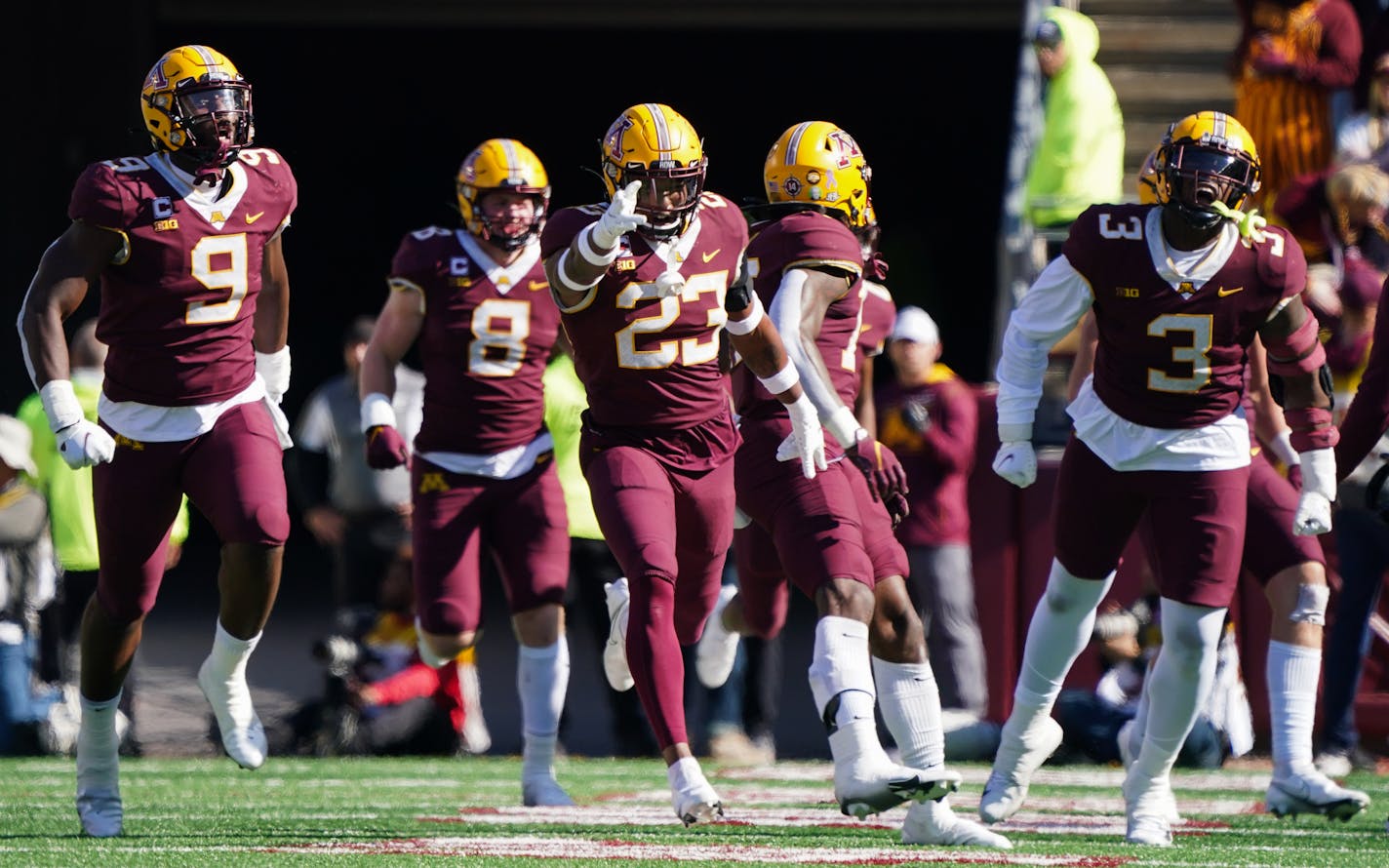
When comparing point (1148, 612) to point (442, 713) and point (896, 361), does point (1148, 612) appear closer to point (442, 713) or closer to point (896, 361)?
point (896, 361)

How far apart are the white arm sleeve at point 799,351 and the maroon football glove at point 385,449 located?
1728mm

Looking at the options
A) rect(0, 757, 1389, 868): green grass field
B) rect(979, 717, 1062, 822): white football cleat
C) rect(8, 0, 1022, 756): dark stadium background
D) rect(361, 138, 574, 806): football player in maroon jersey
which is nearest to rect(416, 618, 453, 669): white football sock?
rect(361, 138, 574, 806): football player in maroon jersey

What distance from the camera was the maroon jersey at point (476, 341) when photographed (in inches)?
285

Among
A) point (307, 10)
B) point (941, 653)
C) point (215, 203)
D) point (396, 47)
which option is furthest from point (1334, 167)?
point (396, 47)

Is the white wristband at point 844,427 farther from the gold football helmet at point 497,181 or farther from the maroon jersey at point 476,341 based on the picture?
the gold football helmet at point 497,181

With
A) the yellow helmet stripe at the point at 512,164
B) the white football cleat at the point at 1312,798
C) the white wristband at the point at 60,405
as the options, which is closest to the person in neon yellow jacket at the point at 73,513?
the yellow helmet stripe at the point at 512,164

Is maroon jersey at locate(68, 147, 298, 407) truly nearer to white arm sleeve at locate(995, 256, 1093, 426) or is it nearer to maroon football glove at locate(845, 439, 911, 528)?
maroon football glove at locate(845, 439, 911, 528)

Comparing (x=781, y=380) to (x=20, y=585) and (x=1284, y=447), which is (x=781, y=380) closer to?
(x=1284, y=447)

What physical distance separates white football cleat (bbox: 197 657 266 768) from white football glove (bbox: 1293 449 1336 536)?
287cm

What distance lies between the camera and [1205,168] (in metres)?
5.82

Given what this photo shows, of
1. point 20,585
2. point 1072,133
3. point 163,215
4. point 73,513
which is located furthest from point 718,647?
Result: point 1072,133

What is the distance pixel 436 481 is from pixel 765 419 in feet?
5.13

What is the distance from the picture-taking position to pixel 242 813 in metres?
6.70

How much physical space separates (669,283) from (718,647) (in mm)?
1659
